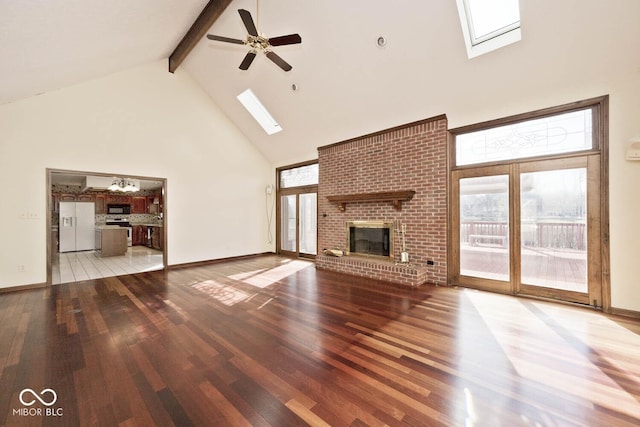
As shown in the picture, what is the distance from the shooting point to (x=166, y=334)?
271cm

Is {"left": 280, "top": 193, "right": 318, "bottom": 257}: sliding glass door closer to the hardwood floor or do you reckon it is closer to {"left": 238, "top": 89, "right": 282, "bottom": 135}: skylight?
{"left": 238, "top": 89, "right": 282, "bottom": 135}: skylight

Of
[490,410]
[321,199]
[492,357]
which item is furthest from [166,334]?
[321,199]

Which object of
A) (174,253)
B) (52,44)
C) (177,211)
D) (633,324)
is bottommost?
(633,324)

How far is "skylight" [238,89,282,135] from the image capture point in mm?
6316

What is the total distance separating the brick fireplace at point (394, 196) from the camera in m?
4.57

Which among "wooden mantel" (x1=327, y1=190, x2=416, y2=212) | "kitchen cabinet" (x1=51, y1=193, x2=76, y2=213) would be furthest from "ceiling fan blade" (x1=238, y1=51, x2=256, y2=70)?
"kitchen cabinet" (x1=51, y1=193, x2=76, y2=213)

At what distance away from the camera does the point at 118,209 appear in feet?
35.2

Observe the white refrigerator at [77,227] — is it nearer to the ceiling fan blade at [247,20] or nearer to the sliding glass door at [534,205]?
the ceiling fan blade at [247,20]

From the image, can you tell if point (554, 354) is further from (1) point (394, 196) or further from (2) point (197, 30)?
(2) point (197, 30)

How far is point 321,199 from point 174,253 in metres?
3.60

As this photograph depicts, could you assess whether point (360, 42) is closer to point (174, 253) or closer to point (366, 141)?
point (366, 141)

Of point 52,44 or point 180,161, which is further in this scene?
point 180,161

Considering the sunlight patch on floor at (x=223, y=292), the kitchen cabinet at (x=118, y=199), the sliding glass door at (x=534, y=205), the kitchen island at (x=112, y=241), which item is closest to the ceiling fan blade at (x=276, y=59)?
the sliding glass door at (x=534, y=205)

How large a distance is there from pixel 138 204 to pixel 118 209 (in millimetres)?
811
